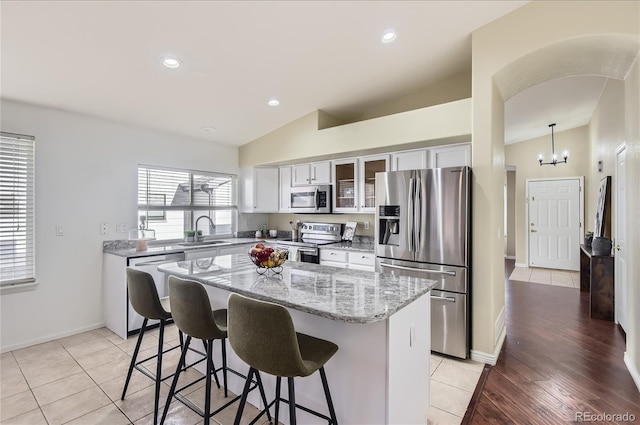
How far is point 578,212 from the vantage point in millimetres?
6523

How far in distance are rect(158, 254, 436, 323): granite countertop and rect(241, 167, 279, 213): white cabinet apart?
8.21 ft

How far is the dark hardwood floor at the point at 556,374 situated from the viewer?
2.14m

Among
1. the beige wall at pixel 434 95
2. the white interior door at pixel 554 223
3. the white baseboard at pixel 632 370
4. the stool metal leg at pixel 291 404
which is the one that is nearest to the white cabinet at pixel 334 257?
the beige wall at pixel 434 95

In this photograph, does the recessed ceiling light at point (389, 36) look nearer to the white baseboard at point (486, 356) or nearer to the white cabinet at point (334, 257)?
the white cabinet at point (334, 257)

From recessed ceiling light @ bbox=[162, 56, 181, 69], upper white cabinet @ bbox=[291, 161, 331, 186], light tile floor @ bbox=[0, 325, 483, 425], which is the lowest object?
light tile floor @ bbox=[0, 325, 483, 425]

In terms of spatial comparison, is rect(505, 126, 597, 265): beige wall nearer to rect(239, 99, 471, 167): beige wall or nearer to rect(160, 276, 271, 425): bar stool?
rect(239, 99, 471, 167): beige wall

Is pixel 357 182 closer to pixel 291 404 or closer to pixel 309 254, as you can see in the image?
pixel 309 254

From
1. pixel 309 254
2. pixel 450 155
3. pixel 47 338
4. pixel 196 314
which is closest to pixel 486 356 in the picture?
pixel 450 155

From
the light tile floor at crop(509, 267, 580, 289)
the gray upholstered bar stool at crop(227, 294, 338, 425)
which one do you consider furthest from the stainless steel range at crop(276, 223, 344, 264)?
the light tile floor at crop(509, 267, 580, 289)

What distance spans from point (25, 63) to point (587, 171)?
8.83 m

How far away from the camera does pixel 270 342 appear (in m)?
1.36

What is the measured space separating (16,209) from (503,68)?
4.84 metres

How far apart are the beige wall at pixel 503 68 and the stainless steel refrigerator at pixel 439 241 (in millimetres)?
116

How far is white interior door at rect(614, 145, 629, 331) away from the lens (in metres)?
3.20
